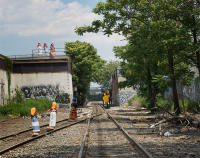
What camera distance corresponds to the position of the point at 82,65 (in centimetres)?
5575

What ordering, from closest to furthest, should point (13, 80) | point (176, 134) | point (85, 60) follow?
point (176, 134) < point (13, 80) < point (85, 60)

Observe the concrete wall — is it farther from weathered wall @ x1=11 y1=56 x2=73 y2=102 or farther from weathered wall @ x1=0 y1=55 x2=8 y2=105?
weathered wall @ x1=0 y1=55 x2=8 y2=105

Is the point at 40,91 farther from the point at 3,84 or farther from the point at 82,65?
the point at 82,65

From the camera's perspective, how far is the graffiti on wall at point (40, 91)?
3791 centimetres

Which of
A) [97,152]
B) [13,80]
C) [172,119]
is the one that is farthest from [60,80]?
[97,152]

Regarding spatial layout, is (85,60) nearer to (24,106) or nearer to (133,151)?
(24,106)

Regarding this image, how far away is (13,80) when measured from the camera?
117 feet

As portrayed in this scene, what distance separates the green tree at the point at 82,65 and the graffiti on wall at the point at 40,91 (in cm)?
1361

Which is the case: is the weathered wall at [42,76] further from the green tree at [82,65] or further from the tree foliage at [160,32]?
the tree foliage at [160,32]

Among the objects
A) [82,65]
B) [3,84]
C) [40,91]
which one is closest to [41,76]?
[40,91]

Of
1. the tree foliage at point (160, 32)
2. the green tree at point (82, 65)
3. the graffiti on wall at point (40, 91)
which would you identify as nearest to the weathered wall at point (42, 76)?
the graffiti on wall at point (40, 91)

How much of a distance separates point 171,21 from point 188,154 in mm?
7838

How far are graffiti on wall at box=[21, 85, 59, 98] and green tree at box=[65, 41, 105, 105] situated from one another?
44.6 feet

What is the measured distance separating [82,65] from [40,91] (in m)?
18.4
